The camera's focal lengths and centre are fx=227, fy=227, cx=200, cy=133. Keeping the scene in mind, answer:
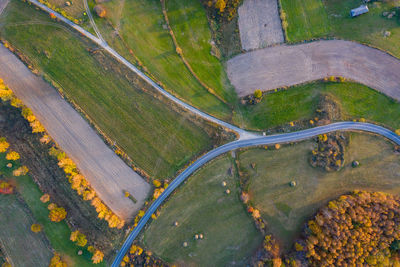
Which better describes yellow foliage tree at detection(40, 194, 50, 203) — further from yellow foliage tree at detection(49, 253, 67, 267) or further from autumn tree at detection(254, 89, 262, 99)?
autumn tree at detection(254, 89, 262, 99)

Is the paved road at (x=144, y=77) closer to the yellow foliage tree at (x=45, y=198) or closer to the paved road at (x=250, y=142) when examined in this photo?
the paved road at (x=250, y=142)

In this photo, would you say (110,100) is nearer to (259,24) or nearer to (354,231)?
(259,24)

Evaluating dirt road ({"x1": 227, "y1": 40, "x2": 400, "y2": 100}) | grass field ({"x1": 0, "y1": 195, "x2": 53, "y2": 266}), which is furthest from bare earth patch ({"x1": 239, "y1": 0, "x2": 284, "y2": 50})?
grass field ({"x1": 0, "y1": 195, "x2": 53, "y2": 266})

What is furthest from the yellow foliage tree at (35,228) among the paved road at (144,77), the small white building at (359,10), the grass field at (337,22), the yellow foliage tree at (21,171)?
the small white building at (359,10)

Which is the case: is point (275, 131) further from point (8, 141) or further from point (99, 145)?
point (8, 141)

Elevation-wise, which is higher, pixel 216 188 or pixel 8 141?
pixel 8 141

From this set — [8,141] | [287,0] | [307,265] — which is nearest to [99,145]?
[8,141]

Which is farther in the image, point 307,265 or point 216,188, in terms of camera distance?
point 216,188
